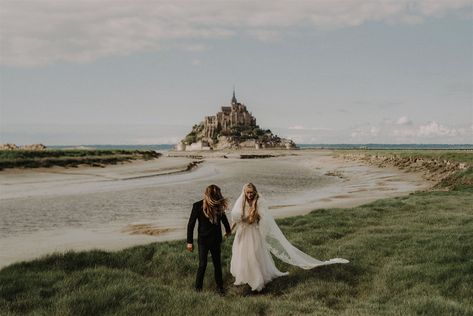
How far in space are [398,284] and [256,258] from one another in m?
3.06

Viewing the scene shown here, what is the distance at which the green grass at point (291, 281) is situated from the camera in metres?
7.94

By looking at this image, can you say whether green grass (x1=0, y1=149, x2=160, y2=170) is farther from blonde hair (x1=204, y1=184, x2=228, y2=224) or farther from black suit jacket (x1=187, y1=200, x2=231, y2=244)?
blonde hair (x1=204, y1=184, x2=228, y2=224)

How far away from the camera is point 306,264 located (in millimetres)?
10430

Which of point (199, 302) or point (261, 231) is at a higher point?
point (261, 231)

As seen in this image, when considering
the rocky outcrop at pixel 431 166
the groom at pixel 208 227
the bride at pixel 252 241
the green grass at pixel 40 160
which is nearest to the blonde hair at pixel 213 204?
the groom at pixel 208 227

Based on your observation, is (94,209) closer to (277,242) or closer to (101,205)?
(101,205)

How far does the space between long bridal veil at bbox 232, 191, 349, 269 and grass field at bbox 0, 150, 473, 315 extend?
0.67 ft

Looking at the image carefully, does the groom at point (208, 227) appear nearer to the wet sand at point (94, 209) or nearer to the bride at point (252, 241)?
the bride at point (252, 241)

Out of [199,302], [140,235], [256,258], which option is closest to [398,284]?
[256,258]

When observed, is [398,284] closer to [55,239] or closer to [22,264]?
[22,264]

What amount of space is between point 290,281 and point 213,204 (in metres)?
2.58

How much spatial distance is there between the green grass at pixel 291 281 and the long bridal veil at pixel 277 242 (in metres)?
0.24

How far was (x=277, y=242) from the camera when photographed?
→ 10586 millimetres

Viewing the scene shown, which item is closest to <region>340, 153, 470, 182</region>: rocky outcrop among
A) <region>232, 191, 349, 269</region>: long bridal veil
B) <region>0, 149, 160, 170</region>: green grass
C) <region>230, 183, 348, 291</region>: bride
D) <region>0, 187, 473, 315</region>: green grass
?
<region>0, 187, 473, 315</region>: green grass
